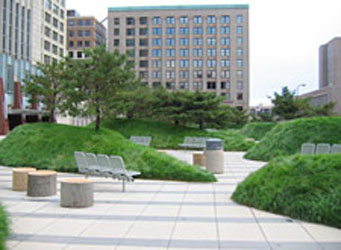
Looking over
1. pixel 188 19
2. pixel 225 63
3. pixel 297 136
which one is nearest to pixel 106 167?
pixel 297 136

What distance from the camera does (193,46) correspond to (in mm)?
86812

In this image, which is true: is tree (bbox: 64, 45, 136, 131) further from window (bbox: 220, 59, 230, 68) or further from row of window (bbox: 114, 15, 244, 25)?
row of window (bbox: 114, 15, 244, 25)

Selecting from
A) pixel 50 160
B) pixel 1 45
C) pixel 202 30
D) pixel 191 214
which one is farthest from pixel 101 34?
pixel 191 214

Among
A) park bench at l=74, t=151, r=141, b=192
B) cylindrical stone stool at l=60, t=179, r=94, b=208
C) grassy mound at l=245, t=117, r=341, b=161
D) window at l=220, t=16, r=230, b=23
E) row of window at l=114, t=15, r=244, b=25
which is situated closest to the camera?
cylindrical stone stool at l=60, t=179, r=94, b=208

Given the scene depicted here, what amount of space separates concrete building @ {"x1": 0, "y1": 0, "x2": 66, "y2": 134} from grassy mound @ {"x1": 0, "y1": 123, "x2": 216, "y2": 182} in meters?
26.5

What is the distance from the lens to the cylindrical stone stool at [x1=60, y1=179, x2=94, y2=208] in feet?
27.0

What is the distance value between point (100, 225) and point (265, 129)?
3506 cm

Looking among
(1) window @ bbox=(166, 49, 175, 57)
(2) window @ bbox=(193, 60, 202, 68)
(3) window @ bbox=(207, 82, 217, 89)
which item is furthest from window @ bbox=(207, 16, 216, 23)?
(3) window @ bbox=(207, 82, 217, 89)

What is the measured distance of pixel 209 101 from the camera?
91.7 feet

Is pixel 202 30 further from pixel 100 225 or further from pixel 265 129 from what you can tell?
pixel 100 225

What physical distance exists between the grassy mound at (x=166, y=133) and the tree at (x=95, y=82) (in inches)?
397

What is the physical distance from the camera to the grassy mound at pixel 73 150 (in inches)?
503

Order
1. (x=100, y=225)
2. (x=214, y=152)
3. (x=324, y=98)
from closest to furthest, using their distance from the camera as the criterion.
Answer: (x=100, y=225) → (x=214, y=152) → (x=324, y=98)


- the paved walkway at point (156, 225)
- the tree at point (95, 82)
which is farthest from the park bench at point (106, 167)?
the tree at point (95, 82)
